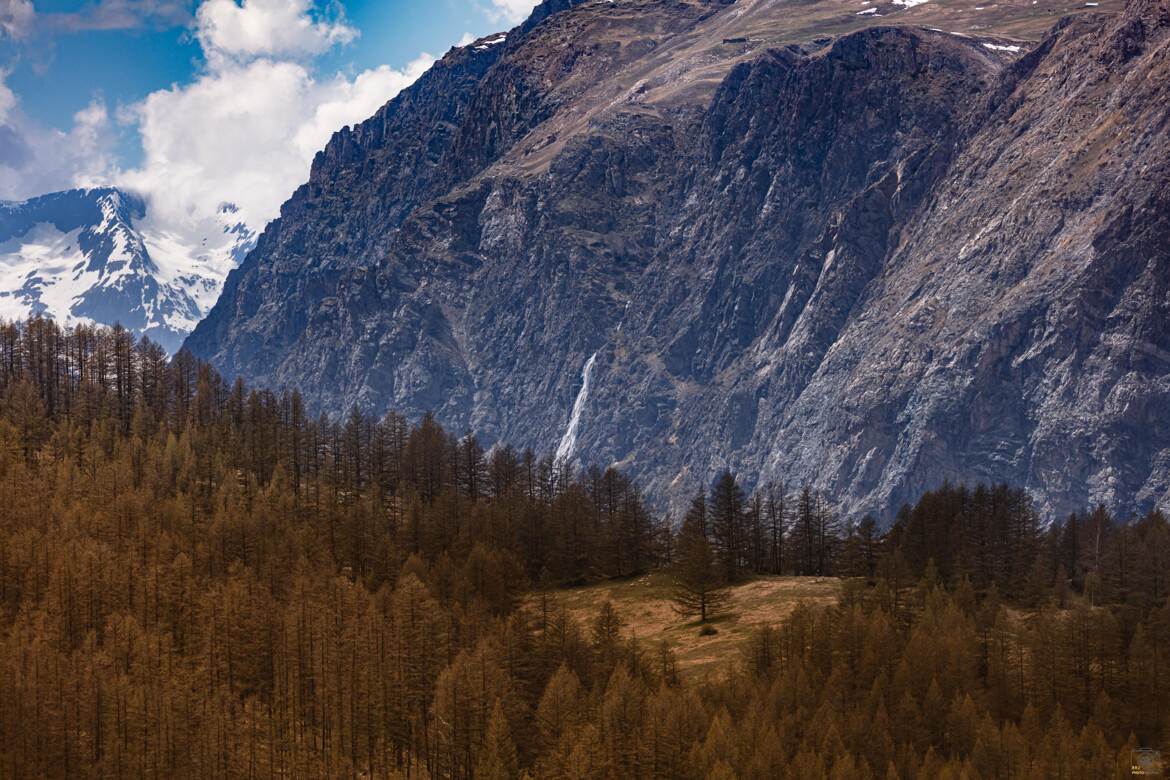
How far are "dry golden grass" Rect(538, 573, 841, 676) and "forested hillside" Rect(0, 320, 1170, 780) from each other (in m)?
3.24

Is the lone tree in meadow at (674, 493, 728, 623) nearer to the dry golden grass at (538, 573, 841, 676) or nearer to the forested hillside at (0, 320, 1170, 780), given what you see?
the forested hillside at (0, 320, 1170, 780)

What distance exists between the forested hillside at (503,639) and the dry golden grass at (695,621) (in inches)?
128

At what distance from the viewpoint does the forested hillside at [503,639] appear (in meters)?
106

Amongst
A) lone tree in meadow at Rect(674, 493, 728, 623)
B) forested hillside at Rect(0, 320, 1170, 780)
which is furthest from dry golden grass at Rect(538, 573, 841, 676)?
forested hillside at Rect(0, 320, 1170, 780)

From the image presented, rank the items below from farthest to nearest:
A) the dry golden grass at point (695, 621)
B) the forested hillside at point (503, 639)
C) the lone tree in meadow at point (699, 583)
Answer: the lone tree in meadow at point (699, 583) → the dry golden grass at point (695, 621) → the forested hillside at point (503, 639)

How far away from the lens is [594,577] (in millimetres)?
174250

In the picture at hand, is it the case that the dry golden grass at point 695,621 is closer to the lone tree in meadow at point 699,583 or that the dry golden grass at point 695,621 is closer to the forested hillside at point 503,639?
the lone tree in meadow at point 699,583

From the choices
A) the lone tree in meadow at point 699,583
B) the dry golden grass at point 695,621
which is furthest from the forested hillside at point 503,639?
the dry golden grass at point 695,621

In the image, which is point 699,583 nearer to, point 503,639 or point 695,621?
point 695,621

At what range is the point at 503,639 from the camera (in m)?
125

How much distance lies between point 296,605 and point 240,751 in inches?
929

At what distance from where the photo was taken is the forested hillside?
4161 inches

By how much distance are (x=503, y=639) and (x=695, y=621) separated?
108 ft

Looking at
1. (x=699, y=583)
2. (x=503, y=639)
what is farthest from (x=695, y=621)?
(x=503, y=639)
